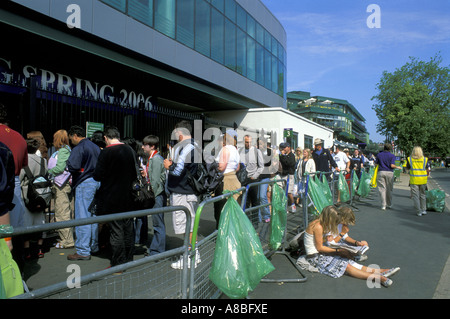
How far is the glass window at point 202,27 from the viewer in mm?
14680

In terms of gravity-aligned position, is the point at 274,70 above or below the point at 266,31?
below

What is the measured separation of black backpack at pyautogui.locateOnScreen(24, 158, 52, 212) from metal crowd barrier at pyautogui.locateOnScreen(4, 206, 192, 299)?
8.89ft

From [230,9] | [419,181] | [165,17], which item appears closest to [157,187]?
[419,181]

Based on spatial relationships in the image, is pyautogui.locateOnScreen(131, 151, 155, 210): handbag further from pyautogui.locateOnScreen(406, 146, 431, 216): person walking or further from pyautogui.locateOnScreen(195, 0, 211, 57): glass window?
pyautogui.locateOnScreen(195, 0, 211, 57): glass window

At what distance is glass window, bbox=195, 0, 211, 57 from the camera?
14680mm

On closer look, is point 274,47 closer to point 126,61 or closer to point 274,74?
point 274,74

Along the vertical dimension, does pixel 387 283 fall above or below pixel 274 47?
below

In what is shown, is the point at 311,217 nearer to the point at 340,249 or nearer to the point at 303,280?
the point at 340,249

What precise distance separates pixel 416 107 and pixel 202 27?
24.2 meters

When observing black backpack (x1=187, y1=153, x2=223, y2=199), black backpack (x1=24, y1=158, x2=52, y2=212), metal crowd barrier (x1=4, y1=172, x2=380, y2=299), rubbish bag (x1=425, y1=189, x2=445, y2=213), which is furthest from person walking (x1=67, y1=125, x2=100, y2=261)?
rubbish bag (x1=425, y1=189, x2=445, y2=213)

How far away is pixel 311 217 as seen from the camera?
21.5 ft

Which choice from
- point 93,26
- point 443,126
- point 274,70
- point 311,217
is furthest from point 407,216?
point 443,126

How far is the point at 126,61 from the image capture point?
11.5 metres

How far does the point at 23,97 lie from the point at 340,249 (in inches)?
243
